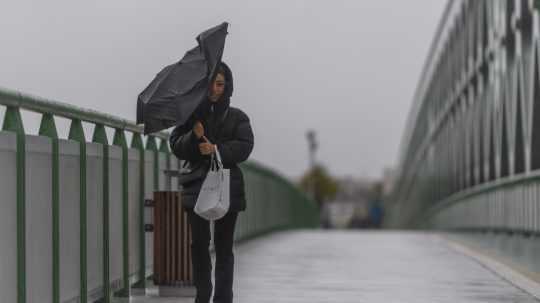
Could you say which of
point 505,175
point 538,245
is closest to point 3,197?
point 538,245

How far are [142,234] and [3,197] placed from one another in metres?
3.88

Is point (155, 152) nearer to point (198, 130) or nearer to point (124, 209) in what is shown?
point (124, 209)

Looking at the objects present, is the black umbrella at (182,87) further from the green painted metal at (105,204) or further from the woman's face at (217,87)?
the green painted metal at (105,204)

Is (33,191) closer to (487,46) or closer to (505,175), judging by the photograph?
(505,175)

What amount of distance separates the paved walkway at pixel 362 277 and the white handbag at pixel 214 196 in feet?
6.37

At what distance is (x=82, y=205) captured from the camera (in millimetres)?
9016

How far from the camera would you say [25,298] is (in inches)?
301

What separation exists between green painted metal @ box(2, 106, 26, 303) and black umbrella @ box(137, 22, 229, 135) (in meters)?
1.44

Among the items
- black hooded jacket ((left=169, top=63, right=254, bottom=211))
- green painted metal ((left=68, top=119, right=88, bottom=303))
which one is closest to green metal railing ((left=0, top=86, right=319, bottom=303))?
green painted metal ((left=68, top=119, right=88, bottom=303))

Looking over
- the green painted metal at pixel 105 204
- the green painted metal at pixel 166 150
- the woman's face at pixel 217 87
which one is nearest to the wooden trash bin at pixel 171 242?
the green painted metal at pixel 105 204

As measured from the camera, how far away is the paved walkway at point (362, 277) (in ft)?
37.1

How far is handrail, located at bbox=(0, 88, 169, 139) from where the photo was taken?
24.3ft

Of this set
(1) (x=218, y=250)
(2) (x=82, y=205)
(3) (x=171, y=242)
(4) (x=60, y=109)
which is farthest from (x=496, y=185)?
(4) (x=60, y=109)

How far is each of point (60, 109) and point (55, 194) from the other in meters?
0.53
